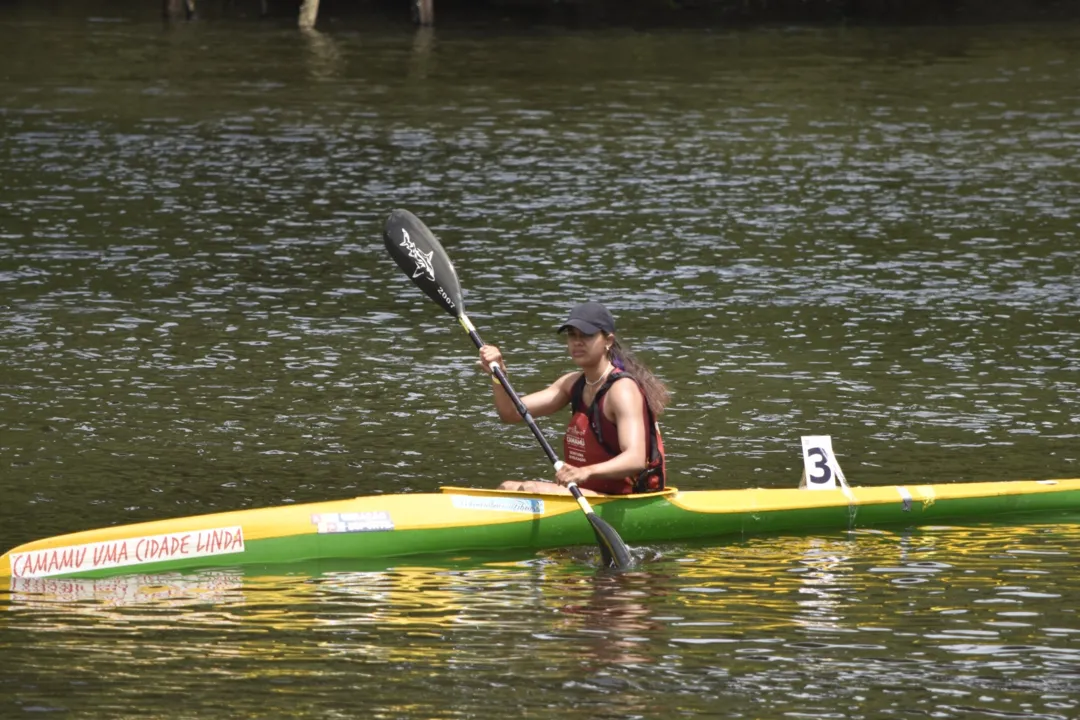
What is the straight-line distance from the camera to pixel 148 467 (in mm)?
10859

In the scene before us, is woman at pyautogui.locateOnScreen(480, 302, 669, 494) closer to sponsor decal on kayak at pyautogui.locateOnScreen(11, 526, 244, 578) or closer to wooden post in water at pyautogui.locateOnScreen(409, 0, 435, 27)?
sponsor decal on kayak at pyautogui.locateOnScreen(11, 526, 244, 578)

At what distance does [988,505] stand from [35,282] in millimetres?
8725

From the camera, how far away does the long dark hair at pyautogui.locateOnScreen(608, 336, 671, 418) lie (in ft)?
30.3

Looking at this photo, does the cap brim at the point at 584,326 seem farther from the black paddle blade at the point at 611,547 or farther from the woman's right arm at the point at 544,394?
the black paddle blade at the point at 611,547

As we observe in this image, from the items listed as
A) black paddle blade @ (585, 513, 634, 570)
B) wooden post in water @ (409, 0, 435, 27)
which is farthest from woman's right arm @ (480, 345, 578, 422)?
wooden post in water @ (409, 0, 435, 27)

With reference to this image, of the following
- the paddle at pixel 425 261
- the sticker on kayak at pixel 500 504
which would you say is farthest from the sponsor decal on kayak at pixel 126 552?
the paddle at pixel 425 261

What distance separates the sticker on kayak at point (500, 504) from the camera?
30.2 ft

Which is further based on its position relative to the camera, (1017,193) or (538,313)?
(1017,193)

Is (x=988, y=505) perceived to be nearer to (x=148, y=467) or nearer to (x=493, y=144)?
(x=148, y=467)

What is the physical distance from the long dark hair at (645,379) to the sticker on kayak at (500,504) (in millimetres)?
720

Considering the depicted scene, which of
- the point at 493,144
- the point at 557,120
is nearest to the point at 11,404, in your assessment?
the point at 493,144

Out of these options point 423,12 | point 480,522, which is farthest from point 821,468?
point 423,12

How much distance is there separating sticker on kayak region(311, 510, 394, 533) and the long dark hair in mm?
1324

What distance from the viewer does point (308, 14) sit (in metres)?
34.1
